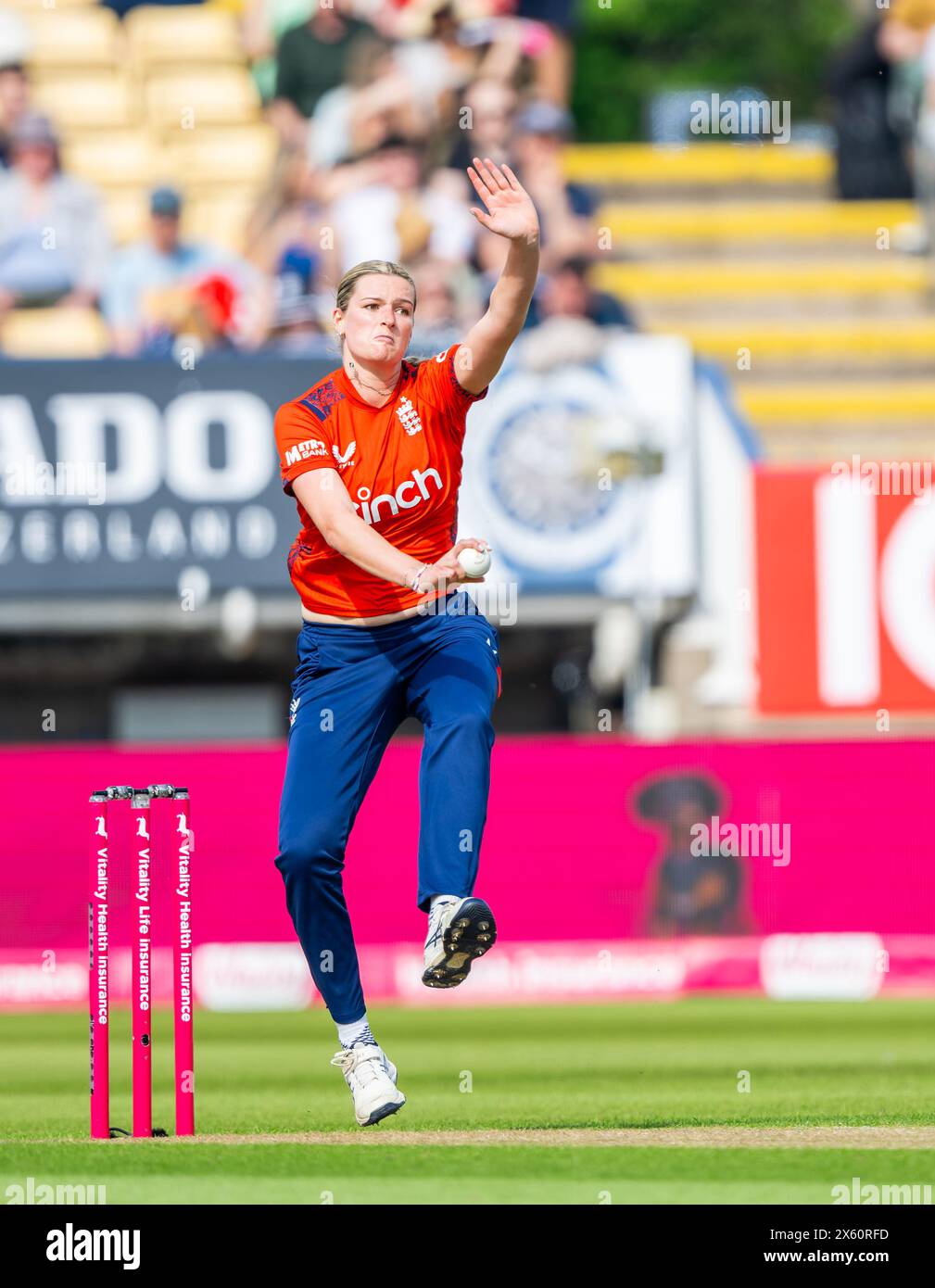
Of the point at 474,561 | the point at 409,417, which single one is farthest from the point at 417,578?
the point at 409,417

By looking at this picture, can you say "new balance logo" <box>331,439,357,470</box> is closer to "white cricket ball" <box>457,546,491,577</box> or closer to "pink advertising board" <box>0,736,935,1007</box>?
"white cricket ball" <box>457,546,491,577</box>

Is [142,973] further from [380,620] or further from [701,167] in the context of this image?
[701,167]

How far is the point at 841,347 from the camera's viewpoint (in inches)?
862

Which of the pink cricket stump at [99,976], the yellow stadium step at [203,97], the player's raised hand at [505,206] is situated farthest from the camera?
the yellow stadium step at [203,97]

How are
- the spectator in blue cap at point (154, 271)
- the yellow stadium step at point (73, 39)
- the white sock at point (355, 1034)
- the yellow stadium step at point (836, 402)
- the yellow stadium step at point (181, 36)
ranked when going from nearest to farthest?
the white sock at point (355, 1034) < the spectator in blue cap at point (154, 271) < the yellow stadium step at point (836, 402) < the yellow stadium step at point (73, 39) < the yellow stadium step at point (181, 36)

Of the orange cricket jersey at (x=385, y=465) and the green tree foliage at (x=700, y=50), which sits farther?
the green tree foliage at (x=700, y=50)

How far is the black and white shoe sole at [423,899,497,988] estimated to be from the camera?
6.55 meters

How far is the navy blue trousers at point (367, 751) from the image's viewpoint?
→ 694cm

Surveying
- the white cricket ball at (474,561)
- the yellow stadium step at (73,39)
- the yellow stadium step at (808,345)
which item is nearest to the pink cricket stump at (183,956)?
the white cricket ball at (474,561)

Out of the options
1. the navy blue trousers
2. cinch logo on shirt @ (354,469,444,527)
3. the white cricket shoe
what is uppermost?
cinch logo on shirt @ (354,469,444,527)

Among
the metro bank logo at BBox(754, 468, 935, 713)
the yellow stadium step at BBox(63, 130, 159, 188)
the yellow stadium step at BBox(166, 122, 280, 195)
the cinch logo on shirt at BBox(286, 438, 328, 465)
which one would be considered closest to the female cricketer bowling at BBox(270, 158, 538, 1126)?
the cinch logo on shirt at BBox(286, 438, 328, 465)

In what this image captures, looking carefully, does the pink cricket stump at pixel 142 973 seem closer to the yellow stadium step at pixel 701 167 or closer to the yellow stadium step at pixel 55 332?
the yellow stadium step at pixel 55 332

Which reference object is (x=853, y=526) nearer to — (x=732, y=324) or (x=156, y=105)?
(x=732, y=324)

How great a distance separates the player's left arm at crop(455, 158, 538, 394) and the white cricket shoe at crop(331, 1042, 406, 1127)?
2.21 metres
